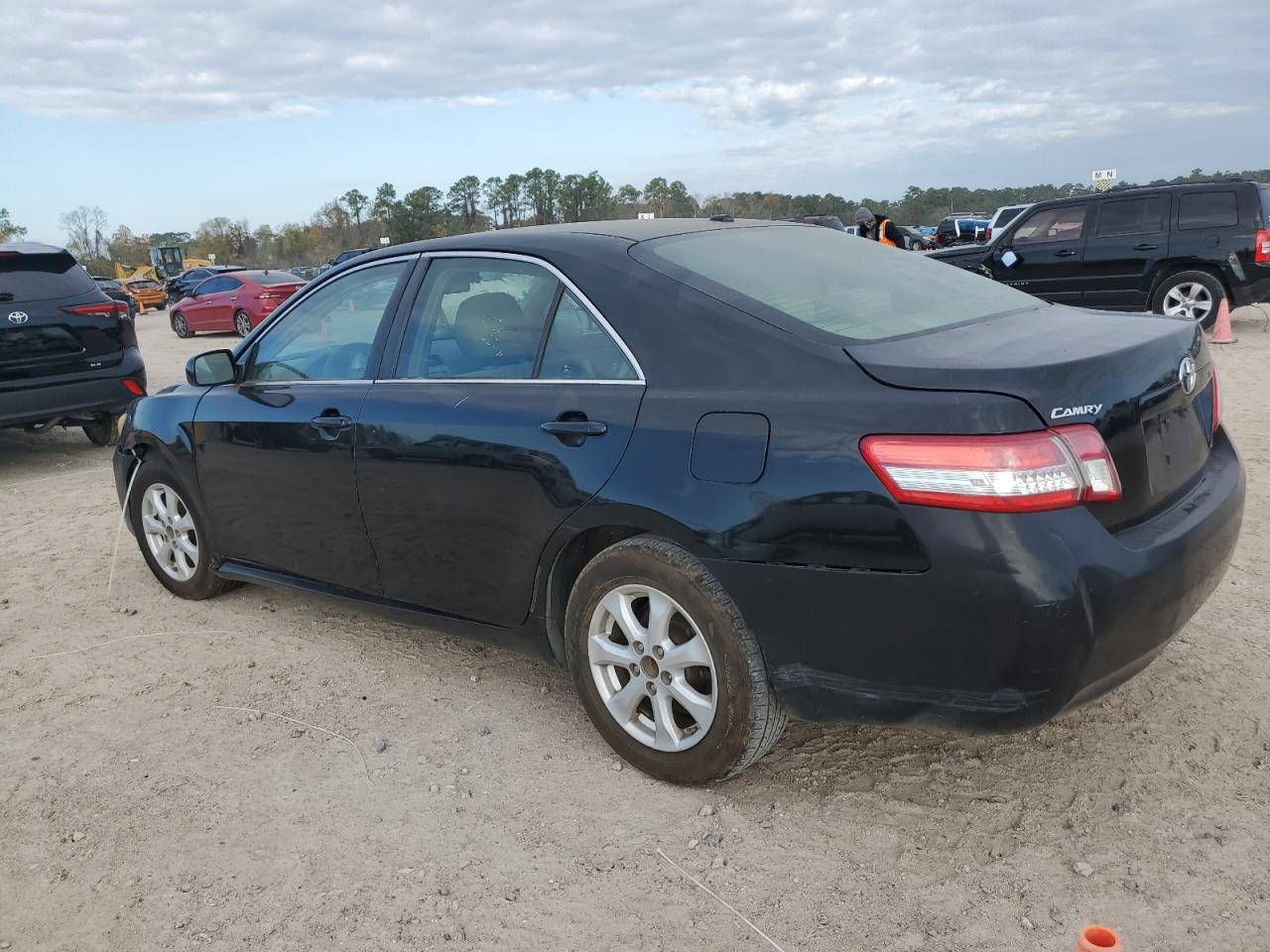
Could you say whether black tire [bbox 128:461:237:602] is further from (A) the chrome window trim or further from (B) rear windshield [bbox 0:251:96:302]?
(B) rear windshield [bbox 0:251:96:302]

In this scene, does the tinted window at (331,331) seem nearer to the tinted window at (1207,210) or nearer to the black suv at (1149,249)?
the black suv at (1149,249)

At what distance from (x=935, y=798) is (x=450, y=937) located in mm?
1396

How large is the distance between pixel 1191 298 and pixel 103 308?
11229 mm

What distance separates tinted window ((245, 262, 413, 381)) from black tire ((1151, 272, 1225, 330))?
1060cm

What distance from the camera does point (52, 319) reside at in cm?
815

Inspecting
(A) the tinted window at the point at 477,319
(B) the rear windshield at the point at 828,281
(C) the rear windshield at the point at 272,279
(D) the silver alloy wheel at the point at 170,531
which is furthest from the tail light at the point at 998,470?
(C) the rear windshield at the point at 272,279

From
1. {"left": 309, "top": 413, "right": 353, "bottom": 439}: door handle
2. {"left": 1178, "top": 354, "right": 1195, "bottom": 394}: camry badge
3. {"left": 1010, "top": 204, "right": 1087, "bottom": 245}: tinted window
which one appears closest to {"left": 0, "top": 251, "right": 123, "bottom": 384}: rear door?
{"left": 309, "top": 413, "right": 353, "bottom": 439}: door handle

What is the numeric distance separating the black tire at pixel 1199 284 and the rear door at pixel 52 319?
10786 millimetres

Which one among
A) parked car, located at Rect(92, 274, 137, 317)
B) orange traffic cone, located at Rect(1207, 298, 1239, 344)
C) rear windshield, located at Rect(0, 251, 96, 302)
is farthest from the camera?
orange traffic cone, located at Rect(1207, 298, 1239, 344)

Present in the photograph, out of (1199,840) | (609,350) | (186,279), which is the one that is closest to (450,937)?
(609,350)

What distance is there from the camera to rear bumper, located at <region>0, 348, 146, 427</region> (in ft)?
26.0

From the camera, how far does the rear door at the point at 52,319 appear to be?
796cm

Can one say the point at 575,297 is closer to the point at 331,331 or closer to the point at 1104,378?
the point at 331,331

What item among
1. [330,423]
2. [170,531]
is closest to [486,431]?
[330,423]
